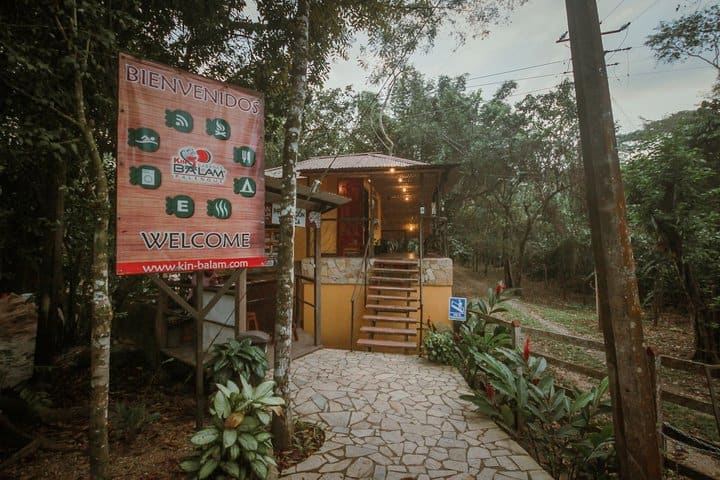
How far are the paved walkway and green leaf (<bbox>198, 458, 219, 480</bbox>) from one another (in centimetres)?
80

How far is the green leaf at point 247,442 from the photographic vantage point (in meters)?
2.43

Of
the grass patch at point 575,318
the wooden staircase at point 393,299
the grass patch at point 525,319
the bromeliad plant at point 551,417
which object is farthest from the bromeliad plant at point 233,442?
the grass patch at point 575,318

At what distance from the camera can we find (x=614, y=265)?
278 cm

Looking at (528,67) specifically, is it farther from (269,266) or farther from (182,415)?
(182,415)

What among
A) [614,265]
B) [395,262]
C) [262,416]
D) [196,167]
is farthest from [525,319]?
[196,167]

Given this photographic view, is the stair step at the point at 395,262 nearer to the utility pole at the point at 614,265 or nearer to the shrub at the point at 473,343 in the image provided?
the shrub at the point at 473,343

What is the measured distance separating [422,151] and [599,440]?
1599 centimetres

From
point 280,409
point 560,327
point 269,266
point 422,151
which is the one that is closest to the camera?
point 280,409

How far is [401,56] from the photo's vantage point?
6.17 metres

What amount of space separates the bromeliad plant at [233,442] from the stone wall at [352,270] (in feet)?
17.9

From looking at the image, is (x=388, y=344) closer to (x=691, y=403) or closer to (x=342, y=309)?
(x=342, y=309)

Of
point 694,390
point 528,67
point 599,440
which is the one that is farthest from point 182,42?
point 528,67

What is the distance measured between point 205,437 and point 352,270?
603 centimetres

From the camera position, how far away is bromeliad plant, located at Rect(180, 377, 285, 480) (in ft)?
7.84
